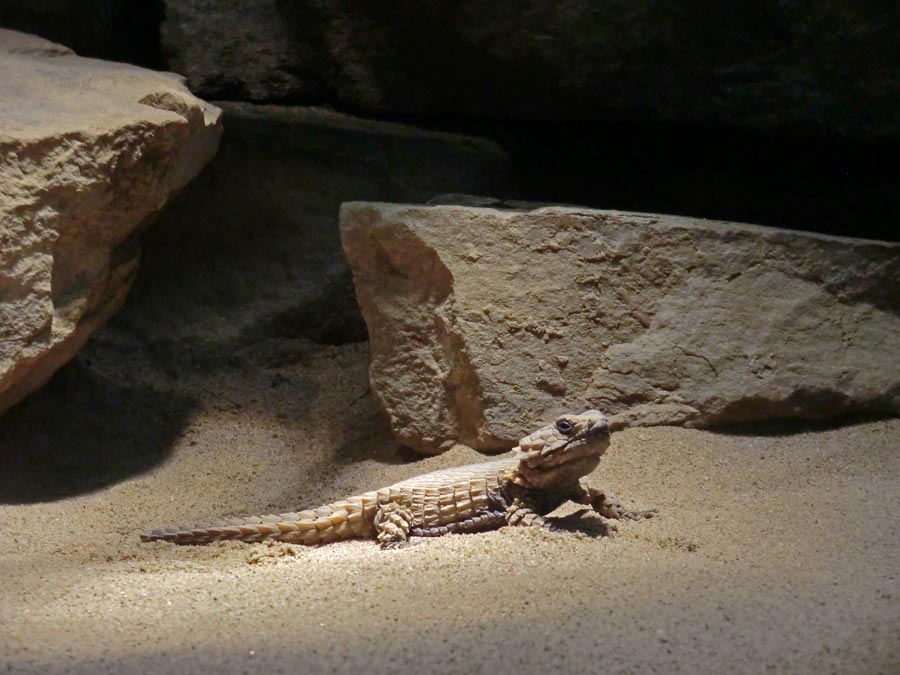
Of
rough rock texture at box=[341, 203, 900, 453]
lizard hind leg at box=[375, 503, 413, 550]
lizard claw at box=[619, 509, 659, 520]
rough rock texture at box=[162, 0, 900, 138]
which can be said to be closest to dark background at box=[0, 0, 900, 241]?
rough rock texture at box=[162, 0, 900, 138]

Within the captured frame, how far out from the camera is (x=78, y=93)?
459cm

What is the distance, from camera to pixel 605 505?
12.5 feet

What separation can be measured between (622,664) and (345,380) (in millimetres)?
3358

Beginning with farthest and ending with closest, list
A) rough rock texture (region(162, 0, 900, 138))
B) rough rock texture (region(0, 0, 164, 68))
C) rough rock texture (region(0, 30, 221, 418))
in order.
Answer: rough rock texture (region(0, 0, 164, 68))
rough rock texture (region(162, 0, 900, 138))
rough rock texture (region(0, 30, 221, 418))

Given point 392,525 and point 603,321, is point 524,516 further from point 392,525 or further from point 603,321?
point 603,321

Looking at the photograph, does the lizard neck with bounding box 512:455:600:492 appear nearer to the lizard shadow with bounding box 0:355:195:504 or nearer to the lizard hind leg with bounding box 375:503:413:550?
the lizard hind leg with bounding box 375:503:413:550

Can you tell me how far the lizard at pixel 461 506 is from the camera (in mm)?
3719

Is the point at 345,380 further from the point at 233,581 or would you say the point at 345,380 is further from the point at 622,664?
the point at 622,664

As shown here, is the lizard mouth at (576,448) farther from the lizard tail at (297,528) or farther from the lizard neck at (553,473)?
the lizard tail at (297,528)

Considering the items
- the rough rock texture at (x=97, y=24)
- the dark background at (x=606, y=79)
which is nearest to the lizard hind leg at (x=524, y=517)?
the dark background at (x=606, y=79)

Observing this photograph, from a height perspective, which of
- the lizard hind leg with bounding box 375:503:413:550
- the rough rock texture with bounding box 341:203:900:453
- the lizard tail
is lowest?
the lizard tail

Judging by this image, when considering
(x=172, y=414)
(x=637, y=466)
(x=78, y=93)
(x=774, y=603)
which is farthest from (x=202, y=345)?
(x=774, y=603)

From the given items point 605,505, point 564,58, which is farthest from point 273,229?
point 605,505

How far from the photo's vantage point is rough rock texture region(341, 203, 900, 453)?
4414 millimetres
